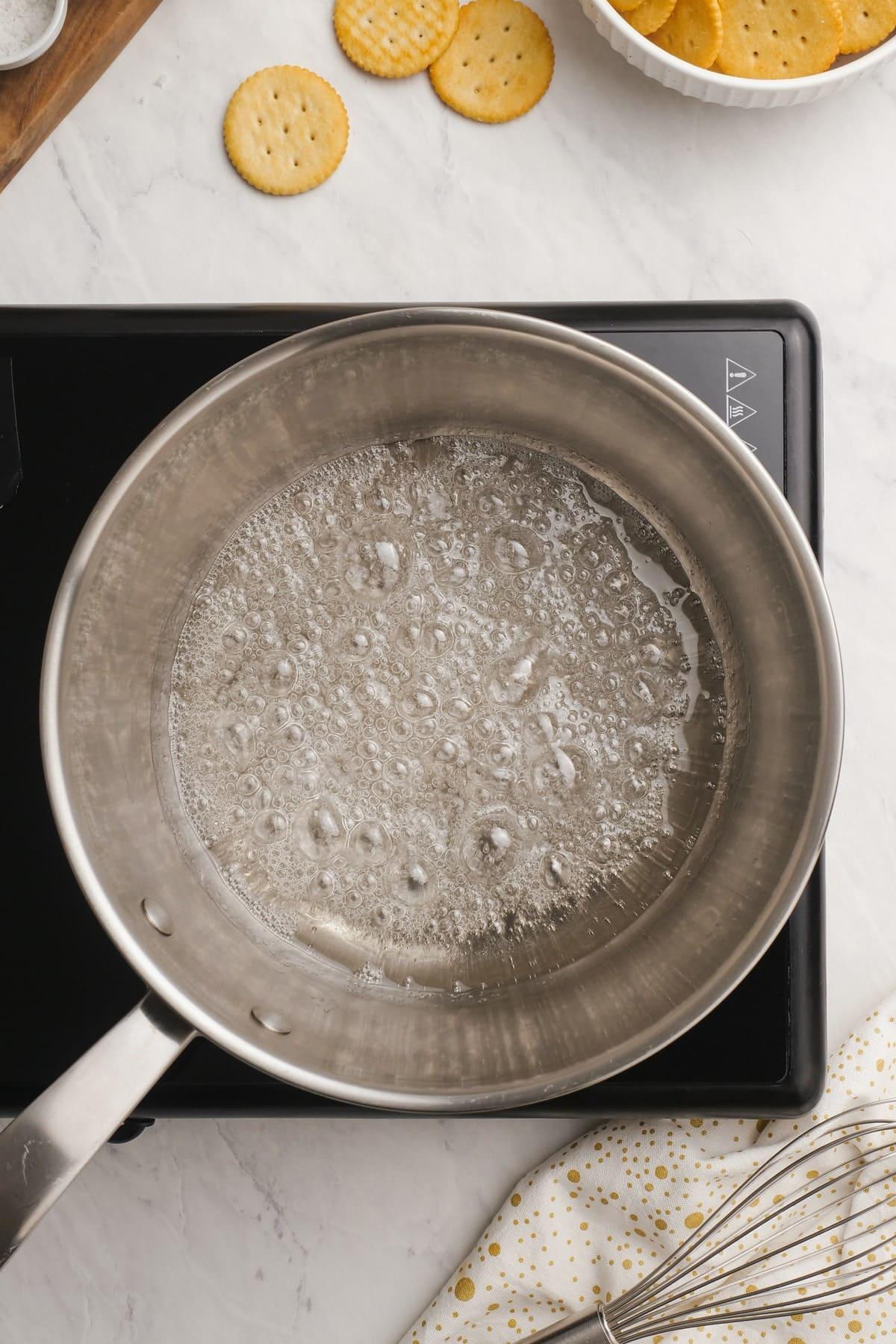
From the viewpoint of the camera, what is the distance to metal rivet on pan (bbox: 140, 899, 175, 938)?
1.39ft

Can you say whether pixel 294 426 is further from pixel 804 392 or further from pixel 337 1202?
pixel 337 1202

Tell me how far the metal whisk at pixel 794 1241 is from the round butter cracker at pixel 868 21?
0.59 meters

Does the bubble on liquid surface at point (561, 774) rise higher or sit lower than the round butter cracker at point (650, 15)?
lower

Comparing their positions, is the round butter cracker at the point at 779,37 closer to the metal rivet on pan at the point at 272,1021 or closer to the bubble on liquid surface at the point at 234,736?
the bubble on liquid surface at the point at 234,736

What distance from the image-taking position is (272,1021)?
43 centimetres

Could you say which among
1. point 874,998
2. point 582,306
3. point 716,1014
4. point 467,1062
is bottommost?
point 874,998

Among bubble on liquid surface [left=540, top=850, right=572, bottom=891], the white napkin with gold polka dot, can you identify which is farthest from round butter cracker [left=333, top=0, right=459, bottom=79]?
the white napkin with gold polka dot

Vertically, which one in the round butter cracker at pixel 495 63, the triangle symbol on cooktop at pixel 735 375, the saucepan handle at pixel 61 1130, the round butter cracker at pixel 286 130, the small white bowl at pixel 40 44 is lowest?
the triangle symbol on cooktop at pixel 735 375

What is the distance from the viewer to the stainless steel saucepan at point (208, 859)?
39 centimetres

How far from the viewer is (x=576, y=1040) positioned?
431mm

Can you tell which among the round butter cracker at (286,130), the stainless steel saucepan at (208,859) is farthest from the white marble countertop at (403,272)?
the stainless steel saucepan at (208,859)

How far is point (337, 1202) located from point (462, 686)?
0.32m

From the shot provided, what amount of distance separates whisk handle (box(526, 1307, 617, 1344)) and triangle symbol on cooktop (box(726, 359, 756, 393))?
1.59ft

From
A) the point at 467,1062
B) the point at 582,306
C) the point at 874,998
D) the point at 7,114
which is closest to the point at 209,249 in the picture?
the point at 7,114
